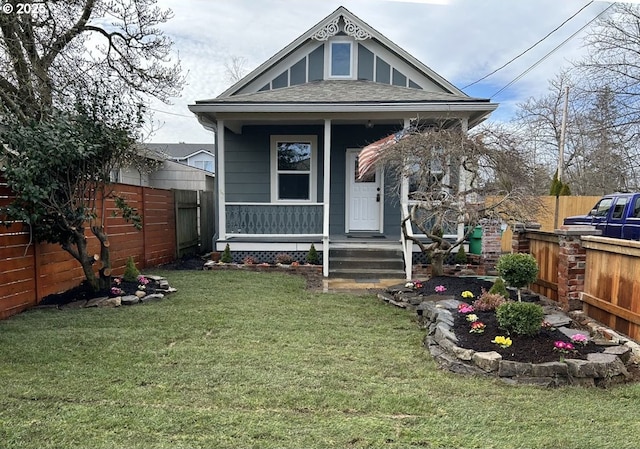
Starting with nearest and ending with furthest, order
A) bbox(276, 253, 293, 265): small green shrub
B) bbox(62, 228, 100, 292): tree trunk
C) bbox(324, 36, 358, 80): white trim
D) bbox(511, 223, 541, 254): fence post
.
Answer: bbox(62, 228, 100, 292): tree trunk < bbox(511, 223, 541, 254): fence post < bbox(276, 253, 293, 265): small green shrub < bbox(324, 36, 358, 80): white trim

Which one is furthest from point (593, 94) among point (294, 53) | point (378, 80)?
point (294, 53)

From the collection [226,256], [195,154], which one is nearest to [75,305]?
[226,256]

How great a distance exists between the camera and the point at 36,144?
467 centimetres

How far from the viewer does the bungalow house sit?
27.4 feet

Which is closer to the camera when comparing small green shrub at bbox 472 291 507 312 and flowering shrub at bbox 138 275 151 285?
small green shrub at bbox 472 291 507 312

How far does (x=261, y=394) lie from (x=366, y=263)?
5.39 metres

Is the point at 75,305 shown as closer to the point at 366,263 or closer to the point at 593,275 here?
the point at 366,263

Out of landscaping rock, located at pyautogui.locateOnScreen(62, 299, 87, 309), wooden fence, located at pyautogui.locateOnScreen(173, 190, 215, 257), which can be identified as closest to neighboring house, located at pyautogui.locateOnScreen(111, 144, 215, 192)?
wooden fence, located at pyautogui.locateOnScreen(173, 190, 215, 257)

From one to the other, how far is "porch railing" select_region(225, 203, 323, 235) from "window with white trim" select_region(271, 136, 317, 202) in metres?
1.27

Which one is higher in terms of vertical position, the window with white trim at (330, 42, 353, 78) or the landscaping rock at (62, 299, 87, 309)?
the window with white trim at (330, 42, 353, 78)

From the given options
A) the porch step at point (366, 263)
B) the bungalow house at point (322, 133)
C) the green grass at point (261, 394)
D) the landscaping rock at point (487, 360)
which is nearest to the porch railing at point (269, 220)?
the bungalow house at point (322, 133)

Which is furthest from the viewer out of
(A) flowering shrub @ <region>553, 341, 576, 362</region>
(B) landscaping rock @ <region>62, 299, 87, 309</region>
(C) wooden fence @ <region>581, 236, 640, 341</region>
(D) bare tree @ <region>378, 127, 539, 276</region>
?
(D) bare tree @ <region>378, 127, 539, 276</region>

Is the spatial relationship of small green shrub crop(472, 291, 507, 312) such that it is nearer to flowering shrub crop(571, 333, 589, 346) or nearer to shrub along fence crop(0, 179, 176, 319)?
flowering shrub crop(571, 333, 589, 346)

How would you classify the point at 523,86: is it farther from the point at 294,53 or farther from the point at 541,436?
the point at 541,436
